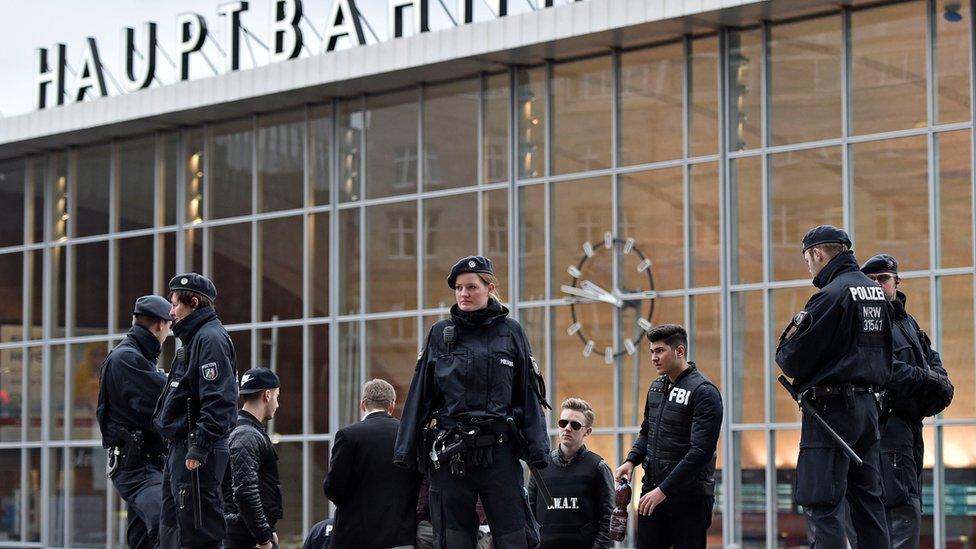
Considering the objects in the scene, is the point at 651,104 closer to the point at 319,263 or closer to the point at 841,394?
the point at 319,263

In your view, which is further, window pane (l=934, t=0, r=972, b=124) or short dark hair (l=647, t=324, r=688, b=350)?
window pane (l=934, t=0, r=972, b=124)

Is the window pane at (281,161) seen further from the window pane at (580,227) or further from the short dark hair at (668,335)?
the short dark hair at (668,335)

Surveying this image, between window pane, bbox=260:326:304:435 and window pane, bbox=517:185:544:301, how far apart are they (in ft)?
13.7

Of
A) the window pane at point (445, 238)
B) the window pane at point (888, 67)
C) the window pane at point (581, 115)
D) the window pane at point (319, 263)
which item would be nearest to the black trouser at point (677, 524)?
the window pane at point (888, 67)

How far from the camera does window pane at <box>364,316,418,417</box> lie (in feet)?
74.7

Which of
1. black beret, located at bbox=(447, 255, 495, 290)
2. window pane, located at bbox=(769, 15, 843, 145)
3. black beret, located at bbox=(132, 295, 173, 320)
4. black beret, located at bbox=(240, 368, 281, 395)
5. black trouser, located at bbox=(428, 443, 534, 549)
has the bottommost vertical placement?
black trouser, located at bbox=(428, 443, 534, 549)

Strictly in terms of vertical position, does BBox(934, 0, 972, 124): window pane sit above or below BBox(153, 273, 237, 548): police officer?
above

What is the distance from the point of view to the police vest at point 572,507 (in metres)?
10.9

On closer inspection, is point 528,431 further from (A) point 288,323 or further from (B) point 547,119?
(A) point 288,323

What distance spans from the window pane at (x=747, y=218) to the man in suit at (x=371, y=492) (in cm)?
1049

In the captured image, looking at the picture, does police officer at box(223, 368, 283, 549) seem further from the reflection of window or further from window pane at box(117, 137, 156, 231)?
window pane at box(117, 137, 156, 231)

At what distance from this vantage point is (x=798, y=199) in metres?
19.4

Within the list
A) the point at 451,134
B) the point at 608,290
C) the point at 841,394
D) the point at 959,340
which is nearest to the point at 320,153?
the point at 451,134

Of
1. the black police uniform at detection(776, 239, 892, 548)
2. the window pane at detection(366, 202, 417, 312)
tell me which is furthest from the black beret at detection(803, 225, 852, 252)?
the window pane at detection(366, 202, 417, 312)
